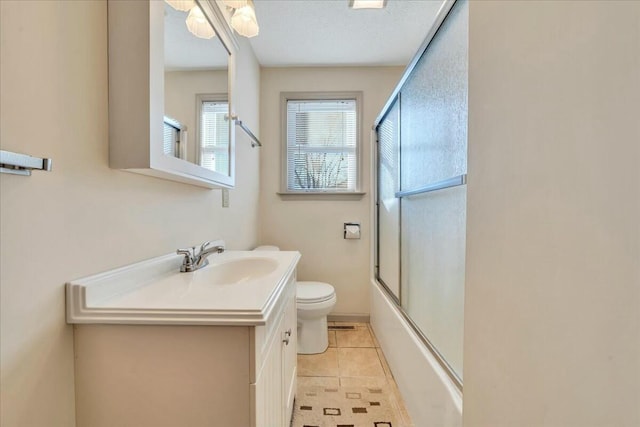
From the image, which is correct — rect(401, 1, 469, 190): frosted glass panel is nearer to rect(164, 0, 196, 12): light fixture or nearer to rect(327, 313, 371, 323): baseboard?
rect(164, 0, 196, 12): light fixture

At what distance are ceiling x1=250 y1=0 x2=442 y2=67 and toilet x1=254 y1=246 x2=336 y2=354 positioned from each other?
6.53ft

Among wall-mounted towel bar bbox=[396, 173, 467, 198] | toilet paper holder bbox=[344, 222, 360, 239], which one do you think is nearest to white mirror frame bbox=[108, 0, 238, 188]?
wall-mounted towel bar bbox=[396, 173, 467, 198]

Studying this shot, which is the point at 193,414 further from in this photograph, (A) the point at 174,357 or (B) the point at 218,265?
(B) the point at 218,265

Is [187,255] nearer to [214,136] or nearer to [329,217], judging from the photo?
[214,136]

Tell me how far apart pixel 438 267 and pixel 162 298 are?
113 centimetres

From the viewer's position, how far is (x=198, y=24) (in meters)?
1.23

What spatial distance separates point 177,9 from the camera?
3.47ft

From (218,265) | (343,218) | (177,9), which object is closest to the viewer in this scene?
(177,9)

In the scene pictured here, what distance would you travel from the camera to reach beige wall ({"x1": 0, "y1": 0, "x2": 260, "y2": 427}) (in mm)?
567

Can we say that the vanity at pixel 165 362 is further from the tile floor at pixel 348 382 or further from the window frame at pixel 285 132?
the window frame at pixel 285 132

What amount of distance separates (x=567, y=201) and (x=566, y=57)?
23cm

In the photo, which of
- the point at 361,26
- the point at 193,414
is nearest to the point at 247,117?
the point at 361,26

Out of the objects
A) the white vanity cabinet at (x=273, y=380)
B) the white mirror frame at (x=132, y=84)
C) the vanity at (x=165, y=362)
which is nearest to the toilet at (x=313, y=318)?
the white vanity cabinet at (x=273, y=380)

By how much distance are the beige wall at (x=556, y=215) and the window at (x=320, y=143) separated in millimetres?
1983
